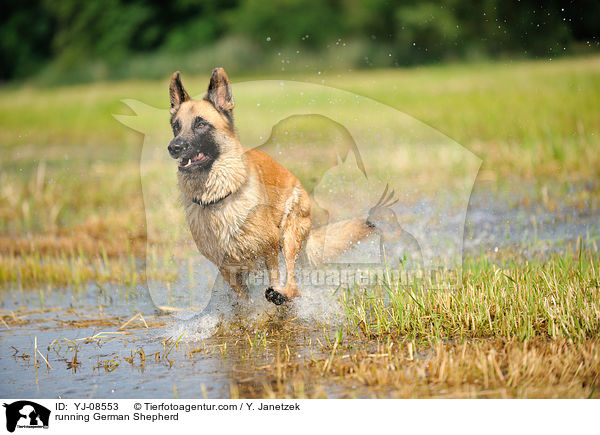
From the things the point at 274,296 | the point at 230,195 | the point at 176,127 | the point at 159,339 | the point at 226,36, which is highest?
the point at 226,36

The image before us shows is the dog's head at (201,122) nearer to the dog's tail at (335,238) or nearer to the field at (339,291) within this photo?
the field at (339,291)

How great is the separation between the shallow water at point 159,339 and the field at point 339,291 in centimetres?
2

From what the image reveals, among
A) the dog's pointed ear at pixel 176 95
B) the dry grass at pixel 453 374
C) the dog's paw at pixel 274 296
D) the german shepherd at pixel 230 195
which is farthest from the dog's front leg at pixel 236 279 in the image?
the dog's pointed ear at pixel 176 95

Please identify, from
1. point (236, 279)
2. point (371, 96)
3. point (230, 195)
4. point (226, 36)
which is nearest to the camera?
point (230, 195)

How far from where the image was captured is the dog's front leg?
508 centimetres

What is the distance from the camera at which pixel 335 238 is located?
18.0 ft

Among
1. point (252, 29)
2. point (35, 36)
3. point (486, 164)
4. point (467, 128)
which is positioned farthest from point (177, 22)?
point (486, 164)

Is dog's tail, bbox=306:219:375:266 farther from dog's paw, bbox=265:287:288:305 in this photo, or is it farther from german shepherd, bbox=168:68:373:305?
dog's paw, bbox=265:287:288:305

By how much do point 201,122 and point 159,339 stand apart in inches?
62.8

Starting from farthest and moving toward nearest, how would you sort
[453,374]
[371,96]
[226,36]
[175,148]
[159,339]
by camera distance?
[226,36] < [371,96] < [159,339] < [175,148] < [453,374]
